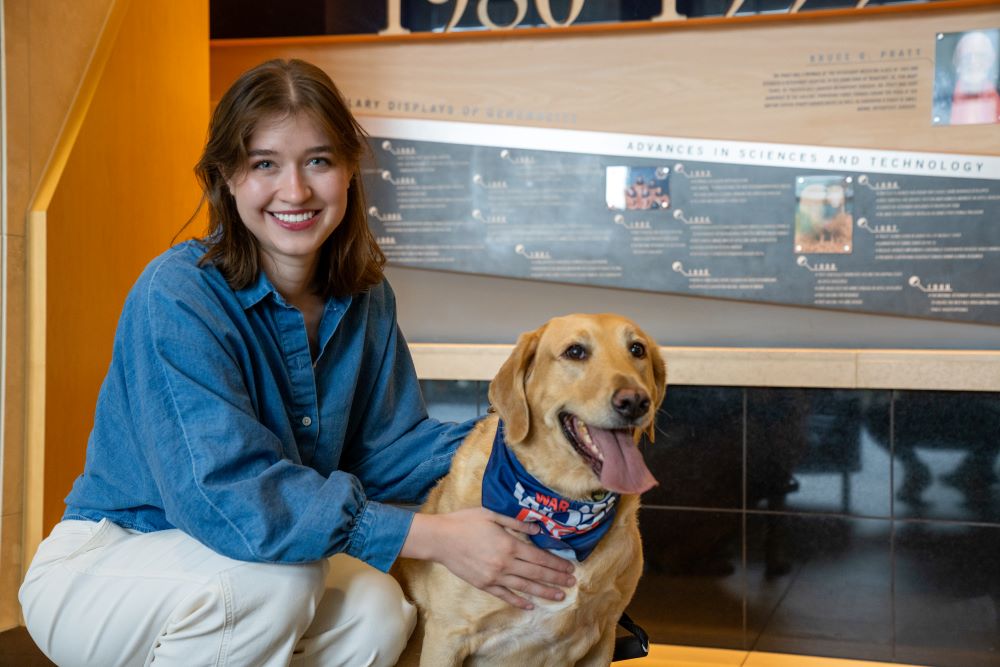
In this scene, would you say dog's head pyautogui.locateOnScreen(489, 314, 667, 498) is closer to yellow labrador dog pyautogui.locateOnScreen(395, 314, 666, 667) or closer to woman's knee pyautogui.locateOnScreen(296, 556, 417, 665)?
yellow labrador dog pyautogui.locateOnScreen(395, 314, 666, 667)

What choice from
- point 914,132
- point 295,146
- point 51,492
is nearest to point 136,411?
point 295,146

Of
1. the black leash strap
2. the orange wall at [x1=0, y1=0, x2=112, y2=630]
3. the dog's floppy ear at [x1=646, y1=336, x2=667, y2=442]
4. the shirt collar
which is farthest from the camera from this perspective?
the orange wall at [x1=0, y1=0, x2=112, y2=630]

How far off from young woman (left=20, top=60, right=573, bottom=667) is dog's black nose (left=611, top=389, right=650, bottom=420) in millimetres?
286

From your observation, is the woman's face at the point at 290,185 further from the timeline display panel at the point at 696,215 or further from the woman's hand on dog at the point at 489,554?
the timeline display panel at the point at 696,215

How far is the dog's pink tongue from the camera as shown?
62.2 inches

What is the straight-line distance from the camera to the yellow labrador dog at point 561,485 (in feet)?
5.40

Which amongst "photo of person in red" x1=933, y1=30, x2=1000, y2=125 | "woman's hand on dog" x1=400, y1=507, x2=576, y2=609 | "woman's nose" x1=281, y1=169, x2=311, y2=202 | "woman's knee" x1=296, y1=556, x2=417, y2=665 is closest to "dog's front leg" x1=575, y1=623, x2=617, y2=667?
"woman's hand on dog" x1=400, y1=507, x2=576, y2=609

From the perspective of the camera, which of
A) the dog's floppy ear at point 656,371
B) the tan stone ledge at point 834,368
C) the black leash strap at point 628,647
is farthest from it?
the tan stone ledge at point 834,368

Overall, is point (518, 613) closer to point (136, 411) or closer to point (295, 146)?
point (136, 411)

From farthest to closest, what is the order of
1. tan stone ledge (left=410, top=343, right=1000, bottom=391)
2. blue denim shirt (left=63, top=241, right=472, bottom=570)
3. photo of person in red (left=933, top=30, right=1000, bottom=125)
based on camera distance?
1. photo of person in red (left=933, top=30, right=1000, bottom=125)
2. tan stone ledge (left=410, top=343, right=1000, bottom=391)
3. blue denim shirt (left=63, top=241, right=472, bottom=570)

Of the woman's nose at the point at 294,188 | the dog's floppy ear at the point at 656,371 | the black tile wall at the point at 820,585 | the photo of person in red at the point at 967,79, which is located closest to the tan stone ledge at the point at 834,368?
the black tile wall at the point at 820,585

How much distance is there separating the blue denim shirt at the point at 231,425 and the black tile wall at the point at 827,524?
4.35 feet

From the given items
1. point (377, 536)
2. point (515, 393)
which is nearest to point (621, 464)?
point (515, 393)

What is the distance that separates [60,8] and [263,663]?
1.95 metres
